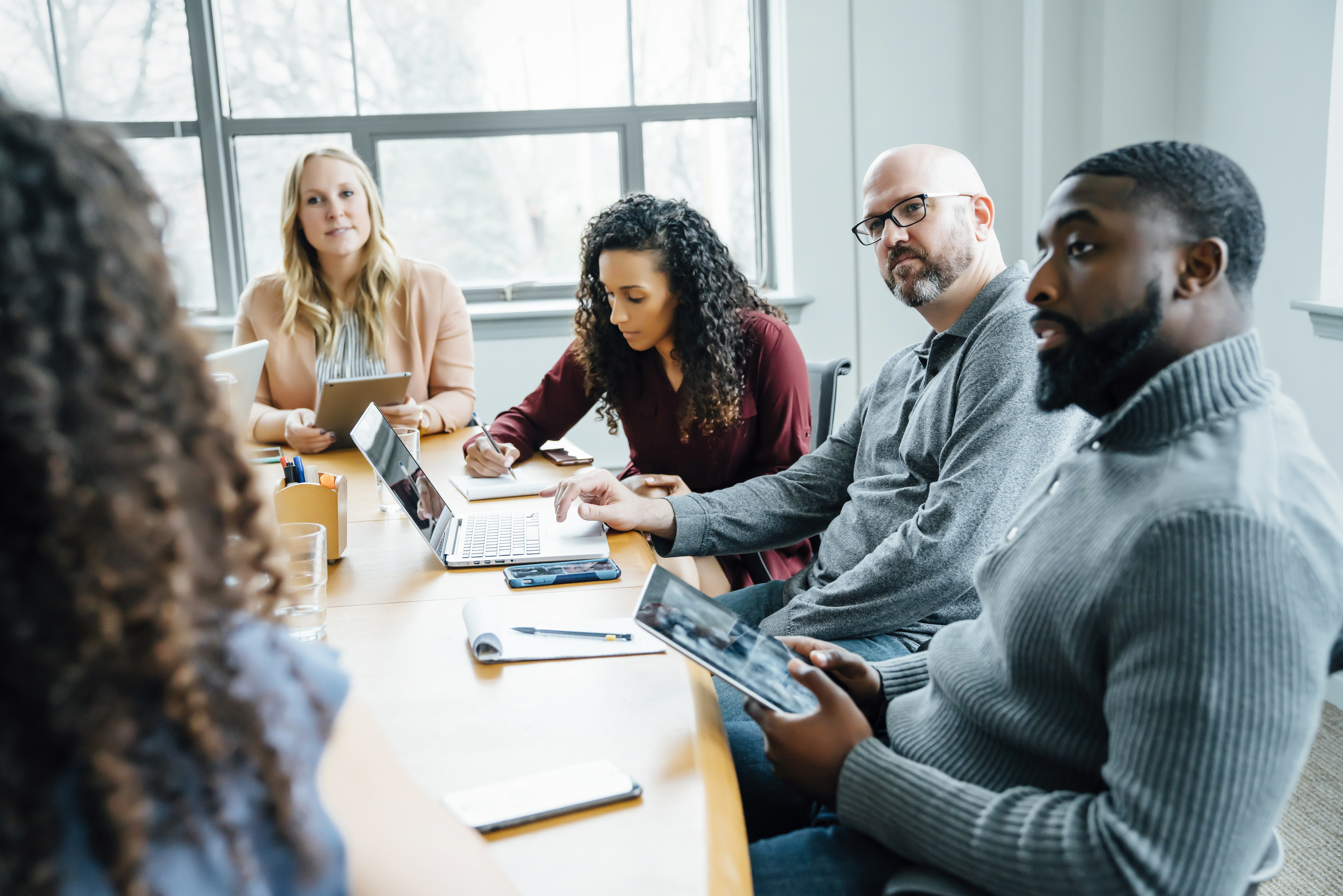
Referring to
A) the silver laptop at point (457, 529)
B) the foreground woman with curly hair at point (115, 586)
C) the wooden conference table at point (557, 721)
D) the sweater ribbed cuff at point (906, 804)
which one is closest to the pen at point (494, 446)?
the silver laptop at point (457, 529)

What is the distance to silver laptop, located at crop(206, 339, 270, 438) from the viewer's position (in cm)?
170

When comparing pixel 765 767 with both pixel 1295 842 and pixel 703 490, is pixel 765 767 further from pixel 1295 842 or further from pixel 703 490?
pixel 1295 842

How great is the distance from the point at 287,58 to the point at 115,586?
3634 millimetres

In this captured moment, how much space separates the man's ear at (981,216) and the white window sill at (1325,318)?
3.92 ft

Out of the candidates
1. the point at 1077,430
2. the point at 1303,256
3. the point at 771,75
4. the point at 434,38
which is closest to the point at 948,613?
the point at 1077,430

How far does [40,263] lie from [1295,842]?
2.13 m

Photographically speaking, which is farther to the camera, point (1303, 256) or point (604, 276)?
point (1303, 256)

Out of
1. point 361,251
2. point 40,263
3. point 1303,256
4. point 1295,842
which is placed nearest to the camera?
point 40,263

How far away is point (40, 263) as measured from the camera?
423 mm

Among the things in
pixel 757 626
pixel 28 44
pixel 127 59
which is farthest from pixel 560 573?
pixel 28 44

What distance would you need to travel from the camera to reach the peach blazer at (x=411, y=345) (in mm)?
2666

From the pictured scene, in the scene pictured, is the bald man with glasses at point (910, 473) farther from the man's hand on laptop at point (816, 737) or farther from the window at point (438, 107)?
the window at point (438, 107)

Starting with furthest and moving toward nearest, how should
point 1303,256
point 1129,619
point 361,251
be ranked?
point 361,251 < point 1303,256 < point 1129,619

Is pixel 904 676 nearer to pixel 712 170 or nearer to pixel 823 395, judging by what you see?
pixel 823 395
